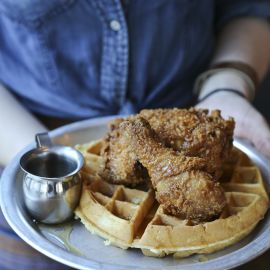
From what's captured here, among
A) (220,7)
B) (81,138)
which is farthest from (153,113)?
(220,7)

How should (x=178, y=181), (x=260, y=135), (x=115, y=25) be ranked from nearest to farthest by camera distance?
1. (x=178, y=181)
2. (x=260, y=135)
3. (x=115, y=25)

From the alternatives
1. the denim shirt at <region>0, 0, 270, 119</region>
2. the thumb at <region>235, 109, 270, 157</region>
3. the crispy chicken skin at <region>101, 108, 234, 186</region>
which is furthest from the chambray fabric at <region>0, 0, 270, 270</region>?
the crispy chicken skin at <region>101, 108, 234, 186</region>

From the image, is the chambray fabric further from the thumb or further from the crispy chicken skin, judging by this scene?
the crispy chicken skin

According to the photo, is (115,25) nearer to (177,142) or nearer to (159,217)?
(177,142)

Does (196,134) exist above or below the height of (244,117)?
above

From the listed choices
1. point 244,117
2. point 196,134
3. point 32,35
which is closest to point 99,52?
point 32,35

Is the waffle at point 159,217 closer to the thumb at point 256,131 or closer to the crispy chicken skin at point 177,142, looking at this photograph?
the crispy chicken skin at point 177,142
